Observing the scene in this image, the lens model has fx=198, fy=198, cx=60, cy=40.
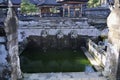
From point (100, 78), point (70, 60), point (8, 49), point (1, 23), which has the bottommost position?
point (70, 60)

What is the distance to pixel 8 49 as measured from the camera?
217 inches

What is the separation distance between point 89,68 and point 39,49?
6584 mm

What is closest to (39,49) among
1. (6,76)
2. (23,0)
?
(6,76)

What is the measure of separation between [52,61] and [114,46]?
792cm

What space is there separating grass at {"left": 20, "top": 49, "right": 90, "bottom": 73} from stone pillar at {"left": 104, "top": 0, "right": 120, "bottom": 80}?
5.35 meters

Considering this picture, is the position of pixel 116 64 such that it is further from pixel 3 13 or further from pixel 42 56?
pixel 42 56

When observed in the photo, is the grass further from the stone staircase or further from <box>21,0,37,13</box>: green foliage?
<box>21,0,37,13</box>: green foliage

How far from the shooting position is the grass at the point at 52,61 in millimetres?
11938

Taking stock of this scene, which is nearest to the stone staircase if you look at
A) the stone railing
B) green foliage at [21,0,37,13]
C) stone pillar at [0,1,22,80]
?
stone pillar at [0,1,22,80]

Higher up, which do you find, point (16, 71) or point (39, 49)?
point (16, 71)

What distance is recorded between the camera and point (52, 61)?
13609 mm

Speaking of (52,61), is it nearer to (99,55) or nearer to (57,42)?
(99,55)

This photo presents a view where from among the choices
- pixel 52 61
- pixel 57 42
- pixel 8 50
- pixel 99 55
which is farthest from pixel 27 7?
pixel 8 50

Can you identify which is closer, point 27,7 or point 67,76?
point 67,76
